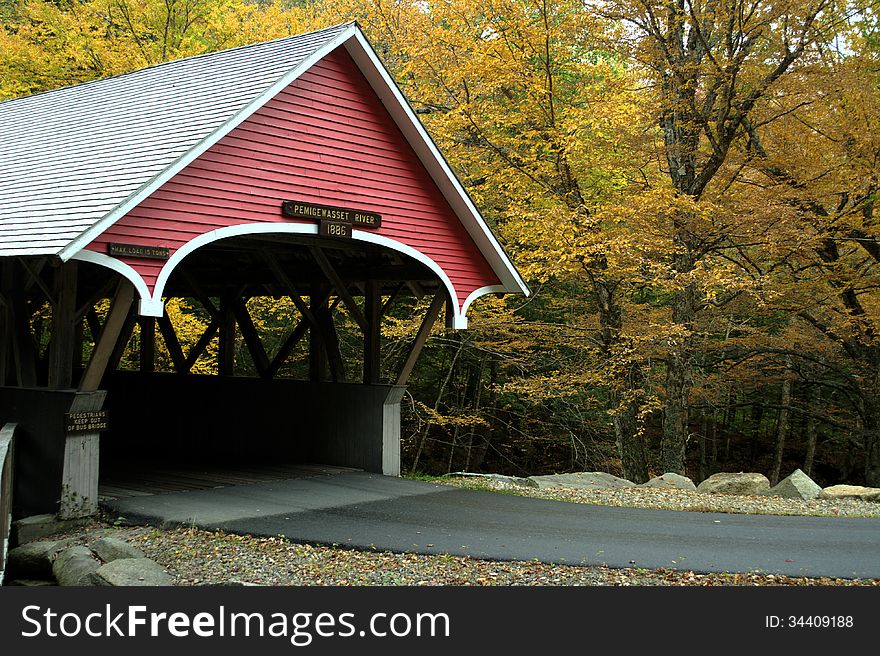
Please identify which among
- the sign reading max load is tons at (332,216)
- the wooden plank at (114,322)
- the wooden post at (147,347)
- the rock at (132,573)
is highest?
the sign reading max load is tons at (332,216)

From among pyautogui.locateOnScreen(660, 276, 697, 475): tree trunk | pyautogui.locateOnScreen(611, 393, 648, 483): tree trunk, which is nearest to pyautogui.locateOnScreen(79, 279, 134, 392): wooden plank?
pyautogui.locateOnScreen(660, 276, 697, 475): tree trunk

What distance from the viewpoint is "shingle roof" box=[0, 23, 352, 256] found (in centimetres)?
866

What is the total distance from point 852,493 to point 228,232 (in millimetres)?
8905

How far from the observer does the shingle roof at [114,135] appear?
8.66 meters

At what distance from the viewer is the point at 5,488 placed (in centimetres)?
832

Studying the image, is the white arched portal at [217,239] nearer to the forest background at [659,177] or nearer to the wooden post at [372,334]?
the wooden post at [372,334]

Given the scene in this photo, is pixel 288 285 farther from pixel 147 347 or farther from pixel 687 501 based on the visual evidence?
pixel 687 501

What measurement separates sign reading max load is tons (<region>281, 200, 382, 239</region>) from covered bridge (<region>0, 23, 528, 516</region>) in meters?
0.02

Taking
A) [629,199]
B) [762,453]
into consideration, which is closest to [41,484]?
[629,199]

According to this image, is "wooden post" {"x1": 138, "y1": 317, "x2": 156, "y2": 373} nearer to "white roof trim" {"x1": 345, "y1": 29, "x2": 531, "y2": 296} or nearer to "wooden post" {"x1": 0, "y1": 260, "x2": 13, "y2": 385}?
"wooden post" {"x1": 0, "y1": 260, "x2": 13, "y2": 385}

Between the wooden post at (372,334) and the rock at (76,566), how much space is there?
5691 mm

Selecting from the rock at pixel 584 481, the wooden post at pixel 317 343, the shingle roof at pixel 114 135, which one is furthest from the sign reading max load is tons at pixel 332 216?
the rock at pixel 584 481

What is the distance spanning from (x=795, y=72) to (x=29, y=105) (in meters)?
12.9

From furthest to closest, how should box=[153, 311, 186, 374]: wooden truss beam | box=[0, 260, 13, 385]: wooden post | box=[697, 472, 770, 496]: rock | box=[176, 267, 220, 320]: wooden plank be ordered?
1. box=[153, 311, 186, 374]: wooden truss beam
2. box=[176, 267, 220, 320]: wooden plank
3. box=[697, 472, 770, 496]: rock
4. box=[0, 260, 13, 385]: wooden post
